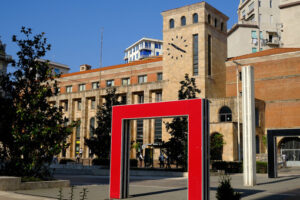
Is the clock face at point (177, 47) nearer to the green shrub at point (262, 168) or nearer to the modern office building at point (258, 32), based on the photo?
the green shrub at point (262, 168)

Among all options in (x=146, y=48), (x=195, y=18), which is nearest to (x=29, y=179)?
(x=195, y=18)

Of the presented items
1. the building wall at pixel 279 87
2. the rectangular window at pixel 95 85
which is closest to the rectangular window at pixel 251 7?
the building wall at pixel 279 87

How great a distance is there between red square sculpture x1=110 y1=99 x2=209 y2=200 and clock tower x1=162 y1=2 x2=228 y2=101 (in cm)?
3392

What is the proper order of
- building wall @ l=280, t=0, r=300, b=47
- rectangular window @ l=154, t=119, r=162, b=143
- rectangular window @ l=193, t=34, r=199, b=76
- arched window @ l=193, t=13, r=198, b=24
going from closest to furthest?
rectangular window @ l=193, t=34, r=199, b=76 → arched window @ l=193, t=13, r=198, b=24 → rectangular window @ l=154, t=119, r=162, b=143 → building wall @ l=280, t=0, r=300, b=47

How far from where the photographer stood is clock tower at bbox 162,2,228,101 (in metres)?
48.2

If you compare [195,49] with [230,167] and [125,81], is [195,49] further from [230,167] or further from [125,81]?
[230,167]

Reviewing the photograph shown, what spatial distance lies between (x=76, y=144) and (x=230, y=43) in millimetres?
39732

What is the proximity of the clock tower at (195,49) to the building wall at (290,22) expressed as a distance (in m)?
21.1

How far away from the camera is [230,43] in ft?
247

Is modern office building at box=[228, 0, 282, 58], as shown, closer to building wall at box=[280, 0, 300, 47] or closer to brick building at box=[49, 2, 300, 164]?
building wall at box=[280, 0, 300, 47]

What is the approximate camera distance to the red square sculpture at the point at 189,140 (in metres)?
11.6

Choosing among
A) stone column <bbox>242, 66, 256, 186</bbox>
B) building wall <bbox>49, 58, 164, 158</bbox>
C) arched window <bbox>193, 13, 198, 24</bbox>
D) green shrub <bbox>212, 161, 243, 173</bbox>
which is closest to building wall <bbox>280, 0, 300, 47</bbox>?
arched window <bbox>193, 13, 198, 24</bbox>

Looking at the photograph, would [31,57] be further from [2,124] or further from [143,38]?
[143,38]

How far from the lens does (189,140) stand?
1211cm
